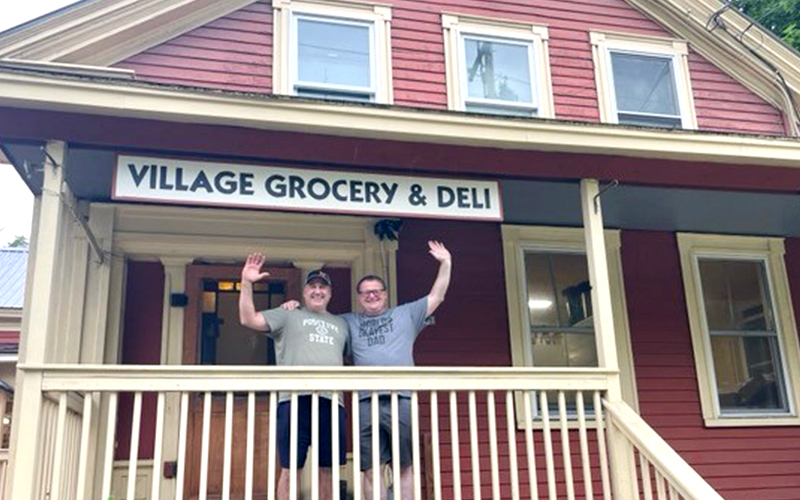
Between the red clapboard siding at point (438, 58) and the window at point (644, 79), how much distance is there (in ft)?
0.32

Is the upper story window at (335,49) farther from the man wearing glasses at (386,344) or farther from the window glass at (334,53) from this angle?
the man wearing glasses at (386,344)

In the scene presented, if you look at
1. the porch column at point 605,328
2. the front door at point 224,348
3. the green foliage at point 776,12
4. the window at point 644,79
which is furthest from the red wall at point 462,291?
the green foliage at point 776,12

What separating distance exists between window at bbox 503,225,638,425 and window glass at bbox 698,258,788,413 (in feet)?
3.01

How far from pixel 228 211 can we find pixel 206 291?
62 cm

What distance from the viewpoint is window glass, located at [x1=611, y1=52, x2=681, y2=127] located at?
22.6 feet

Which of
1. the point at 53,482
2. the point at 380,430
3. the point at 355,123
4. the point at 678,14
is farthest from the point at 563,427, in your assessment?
the point at 678,14

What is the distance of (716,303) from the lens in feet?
21.8

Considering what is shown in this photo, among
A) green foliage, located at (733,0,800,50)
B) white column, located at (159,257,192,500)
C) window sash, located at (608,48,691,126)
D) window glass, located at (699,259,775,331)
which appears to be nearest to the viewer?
white column, located at (159,257,192,500)

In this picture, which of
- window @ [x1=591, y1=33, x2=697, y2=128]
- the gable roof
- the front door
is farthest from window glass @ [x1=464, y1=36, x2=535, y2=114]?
the front door

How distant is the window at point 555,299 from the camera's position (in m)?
5.98

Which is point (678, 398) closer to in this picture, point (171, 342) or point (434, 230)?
point (434, 230)

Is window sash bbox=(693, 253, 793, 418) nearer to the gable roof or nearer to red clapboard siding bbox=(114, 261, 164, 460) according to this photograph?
the gable roof

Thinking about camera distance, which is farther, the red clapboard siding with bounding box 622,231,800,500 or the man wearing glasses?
the red clapboard siding with bounding box 622,231,800,500

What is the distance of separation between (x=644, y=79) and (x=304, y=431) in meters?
4.93
